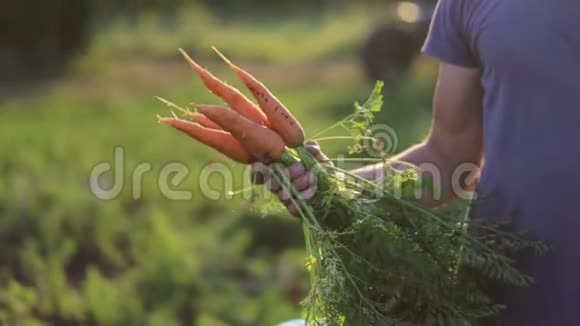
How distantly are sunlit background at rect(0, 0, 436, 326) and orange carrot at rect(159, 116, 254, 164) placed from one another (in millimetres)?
127

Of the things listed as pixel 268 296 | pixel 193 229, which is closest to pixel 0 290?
pixel 268 296

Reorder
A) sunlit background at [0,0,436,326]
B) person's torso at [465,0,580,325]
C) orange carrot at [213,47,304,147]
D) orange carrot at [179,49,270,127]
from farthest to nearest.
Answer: sunlit background at [0,0,436,326], orange carrot at [179,49,270,127], orange carrot at [213,47,304,147], person's torso at [465,0,580,325]

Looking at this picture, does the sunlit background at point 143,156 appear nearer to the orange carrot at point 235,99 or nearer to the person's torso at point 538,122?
the orange carrot at point 235,99

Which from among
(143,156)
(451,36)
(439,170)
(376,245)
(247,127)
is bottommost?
(143,156)

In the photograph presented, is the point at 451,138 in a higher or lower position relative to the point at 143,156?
higher

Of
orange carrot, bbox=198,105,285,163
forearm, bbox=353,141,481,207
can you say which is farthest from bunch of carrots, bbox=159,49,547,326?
forearm, bbox=353,141,481,207

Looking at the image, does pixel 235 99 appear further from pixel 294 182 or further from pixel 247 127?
pixel 294 182

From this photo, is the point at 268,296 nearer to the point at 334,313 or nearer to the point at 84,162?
the point at 334,313

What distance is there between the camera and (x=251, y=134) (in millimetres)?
2260

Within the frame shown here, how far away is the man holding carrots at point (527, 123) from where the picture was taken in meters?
2.17

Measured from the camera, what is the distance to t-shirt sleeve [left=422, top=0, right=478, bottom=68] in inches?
90.5

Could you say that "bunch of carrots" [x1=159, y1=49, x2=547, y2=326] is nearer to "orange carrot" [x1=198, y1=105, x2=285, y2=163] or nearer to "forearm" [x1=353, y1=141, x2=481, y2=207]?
"orange carrot" [x1=198, y1=105, x2=285, y2=163]

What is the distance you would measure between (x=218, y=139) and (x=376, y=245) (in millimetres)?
379

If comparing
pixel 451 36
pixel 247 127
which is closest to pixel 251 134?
pixel 247 127
